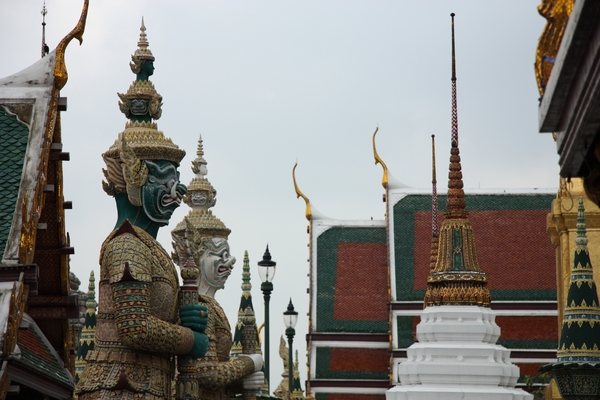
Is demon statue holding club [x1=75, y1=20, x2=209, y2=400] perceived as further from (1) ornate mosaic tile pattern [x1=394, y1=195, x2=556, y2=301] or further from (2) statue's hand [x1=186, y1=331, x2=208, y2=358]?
(1) ornate mosaic tile pattern [x1=394, y1=195, x2=556, y2=301]

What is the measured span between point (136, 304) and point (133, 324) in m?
0.19

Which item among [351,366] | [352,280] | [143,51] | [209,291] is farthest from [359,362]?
[143,51]

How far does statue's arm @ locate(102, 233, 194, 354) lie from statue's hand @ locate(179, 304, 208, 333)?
16cm

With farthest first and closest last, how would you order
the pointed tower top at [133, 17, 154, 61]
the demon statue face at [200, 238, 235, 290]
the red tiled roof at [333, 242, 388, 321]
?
the red tiled roof at [333, 242, 388, 321]
the demon statue face at [200, 238, 235, 290]
the pointed tower top at [133, 17, 154, 61]

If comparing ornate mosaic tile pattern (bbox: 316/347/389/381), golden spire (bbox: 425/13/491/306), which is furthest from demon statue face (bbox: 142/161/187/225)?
ornate mosaic tile pattern (bbox: 316/347/389/381)

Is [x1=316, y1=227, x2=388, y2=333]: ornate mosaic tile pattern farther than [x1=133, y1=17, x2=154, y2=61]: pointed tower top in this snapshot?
Yes

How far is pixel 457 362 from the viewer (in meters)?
30.8

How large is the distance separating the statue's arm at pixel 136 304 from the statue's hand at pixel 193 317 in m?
0.16

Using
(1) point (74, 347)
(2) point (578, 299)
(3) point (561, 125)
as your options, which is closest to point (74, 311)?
(1) point (74, 347)

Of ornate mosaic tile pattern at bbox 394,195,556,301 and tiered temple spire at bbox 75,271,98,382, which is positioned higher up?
ornate mosaic tile pattern at bbox 394,195,556,301

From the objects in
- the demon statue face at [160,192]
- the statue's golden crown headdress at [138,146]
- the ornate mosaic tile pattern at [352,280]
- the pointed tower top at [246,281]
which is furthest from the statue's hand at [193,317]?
the ornate mosaic tile pattern at [352,280]

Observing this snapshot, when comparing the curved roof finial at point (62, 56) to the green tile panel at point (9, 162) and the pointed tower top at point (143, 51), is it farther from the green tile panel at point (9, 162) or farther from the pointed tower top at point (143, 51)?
the pointed tower top at point (143, 51)

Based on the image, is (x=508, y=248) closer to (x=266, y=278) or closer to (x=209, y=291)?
(x=266, y=278)

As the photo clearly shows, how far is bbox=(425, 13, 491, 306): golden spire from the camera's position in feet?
100.0
